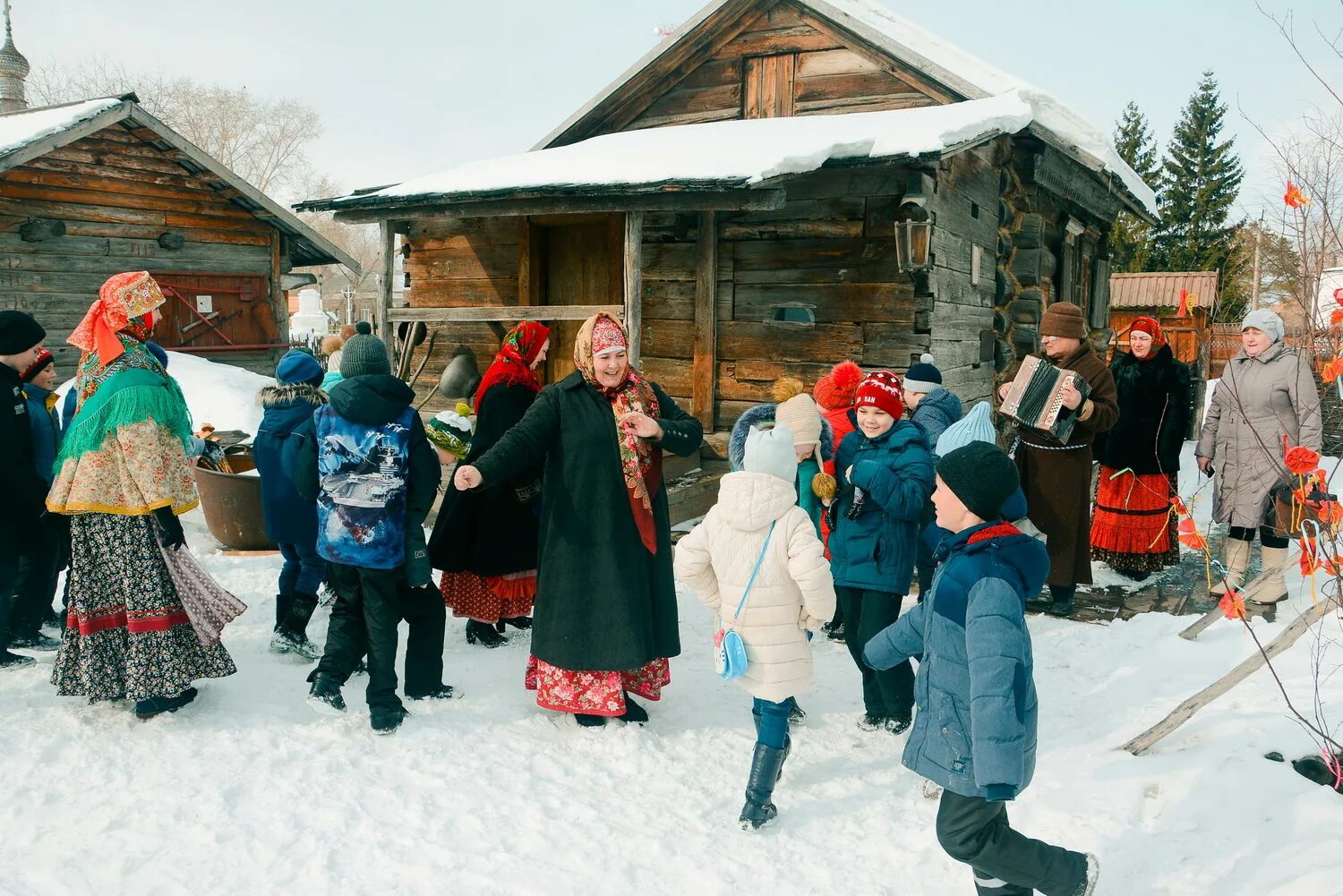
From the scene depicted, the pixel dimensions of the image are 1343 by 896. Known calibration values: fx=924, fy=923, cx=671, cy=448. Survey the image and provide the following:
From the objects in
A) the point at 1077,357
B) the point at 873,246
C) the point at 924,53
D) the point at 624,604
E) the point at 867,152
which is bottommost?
the point at 624,604

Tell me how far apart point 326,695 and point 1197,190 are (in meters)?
36.7

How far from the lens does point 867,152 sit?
6.61 metres

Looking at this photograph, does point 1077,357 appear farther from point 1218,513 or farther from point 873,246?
point 873,246

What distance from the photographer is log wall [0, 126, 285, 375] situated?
1289cm

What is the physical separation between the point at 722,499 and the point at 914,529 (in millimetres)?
1148

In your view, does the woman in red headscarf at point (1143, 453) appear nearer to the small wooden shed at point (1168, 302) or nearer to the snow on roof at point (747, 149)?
the snow on roof at point (747, 149)

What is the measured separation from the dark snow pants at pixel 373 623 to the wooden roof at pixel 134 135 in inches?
428

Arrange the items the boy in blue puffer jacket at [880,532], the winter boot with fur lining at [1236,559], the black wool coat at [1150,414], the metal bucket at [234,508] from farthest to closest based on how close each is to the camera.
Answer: the metal bucket at [234,508], the black wool coat at [1150,414], the winter boot with fur lining at [1236,559], the boy in blue puffer jacket at [880,532]

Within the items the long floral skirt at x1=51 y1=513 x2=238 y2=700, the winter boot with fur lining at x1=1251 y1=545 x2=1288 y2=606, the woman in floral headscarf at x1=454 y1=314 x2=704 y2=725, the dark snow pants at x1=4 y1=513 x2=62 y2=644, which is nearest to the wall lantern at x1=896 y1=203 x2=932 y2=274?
the winter boot with fur lining at x1=1251 y1=545 x2=1288 y2=606

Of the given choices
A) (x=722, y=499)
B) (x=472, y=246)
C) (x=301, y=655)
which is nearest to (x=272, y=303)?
(x=472, y=246)

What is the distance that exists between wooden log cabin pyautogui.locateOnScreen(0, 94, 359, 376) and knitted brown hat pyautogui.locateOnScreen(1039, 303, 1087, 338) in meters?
12.4

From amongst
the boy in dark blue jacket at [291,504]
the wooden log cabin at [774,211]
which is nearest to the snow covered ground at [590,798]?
the boy in dark blue jacket at [291,504]

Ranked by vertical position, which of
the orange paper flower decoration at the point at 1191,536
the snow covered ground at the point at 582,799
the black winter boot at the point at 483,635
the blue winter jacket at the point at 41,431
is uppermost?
the blue winter jacket at the point at 41,431

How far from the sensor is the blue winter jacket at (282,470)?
4840 mm
